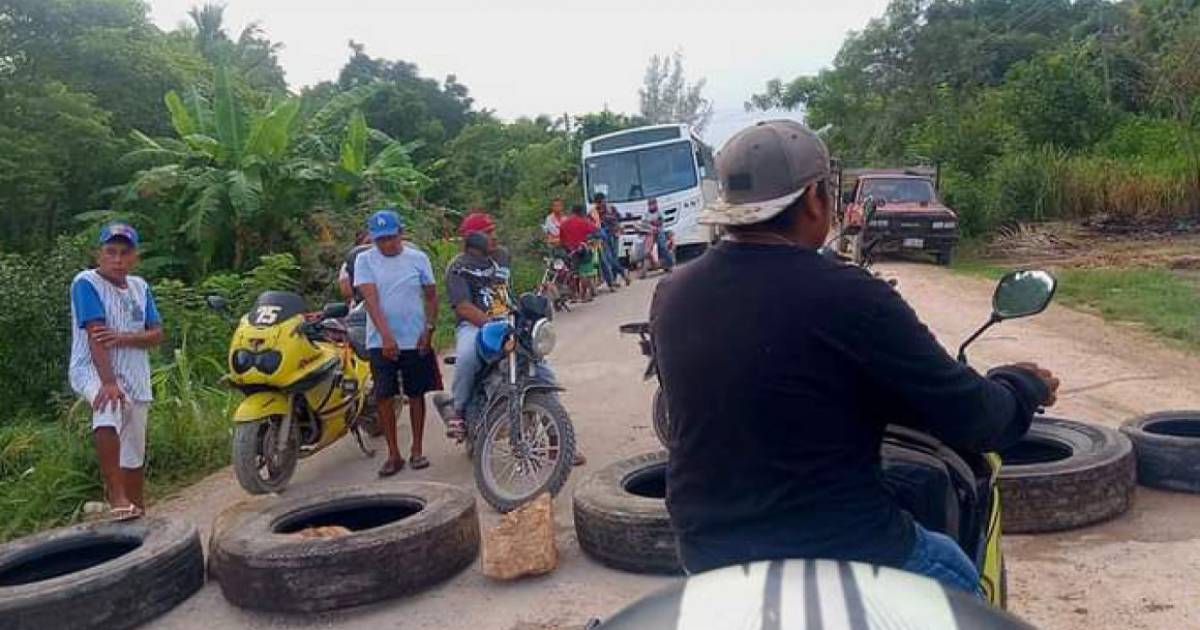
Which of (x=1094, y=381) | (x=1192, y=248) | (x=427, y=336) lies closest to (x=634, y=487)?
(x=427, y=336)

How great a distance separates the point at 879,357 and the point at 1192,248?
21176mm

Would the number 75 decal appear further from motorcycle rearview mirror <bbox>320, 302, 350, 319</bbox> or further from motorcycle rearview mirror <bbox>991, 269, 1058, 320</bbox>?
motorcycle rearview mirror <bbox>991, 269, 1058, 320</bbox>

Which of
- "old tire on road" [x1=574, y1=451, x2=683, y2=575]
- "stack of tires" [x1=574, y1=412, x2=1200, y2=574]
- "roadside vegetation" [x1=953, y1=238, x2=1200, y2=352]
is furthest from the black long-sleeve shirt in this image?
"roadside vegetation" [x1=953, y1=238, x2=1200, y2=352]

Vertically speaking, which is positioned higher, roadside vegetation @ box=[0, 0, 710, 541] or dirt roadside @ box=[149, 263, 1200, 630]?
roadside vegetation @ box=[0, 0, 710, 541]

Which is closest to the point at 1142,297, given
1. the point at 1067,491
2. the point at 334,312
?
the point at 1067,491

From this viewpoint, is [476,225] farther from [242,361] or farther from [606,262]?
[606,262]

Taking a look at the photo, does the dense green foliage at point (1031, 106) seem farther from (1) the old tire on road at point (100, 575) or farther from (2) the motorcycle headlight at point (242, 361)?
(1) the old tire on road at point (100, 575)

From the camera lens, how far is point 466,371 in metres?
6.60

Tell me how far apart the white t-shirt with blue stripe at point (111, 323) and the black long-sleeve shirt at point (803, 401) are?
448 cm

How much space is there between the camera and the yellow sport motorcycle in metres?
6.36

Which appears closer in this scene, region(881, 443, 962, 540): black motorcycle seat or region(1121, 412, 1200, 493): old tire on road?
region(881, 443, 962, 540): black motorcycle seat

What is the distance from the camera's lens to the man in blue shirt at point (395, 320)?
6.85 m

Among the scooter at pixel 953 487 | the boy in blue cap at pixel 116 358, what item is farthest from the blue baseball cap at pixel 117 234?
the scooter at pixel 953 487

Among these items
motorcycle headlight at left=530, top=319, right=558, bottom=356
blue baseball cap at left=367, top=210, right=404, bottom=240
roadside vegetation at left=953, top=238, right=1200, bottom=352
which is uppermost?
blue baseball cap at left=367, top=210, right=404, bottom=240
